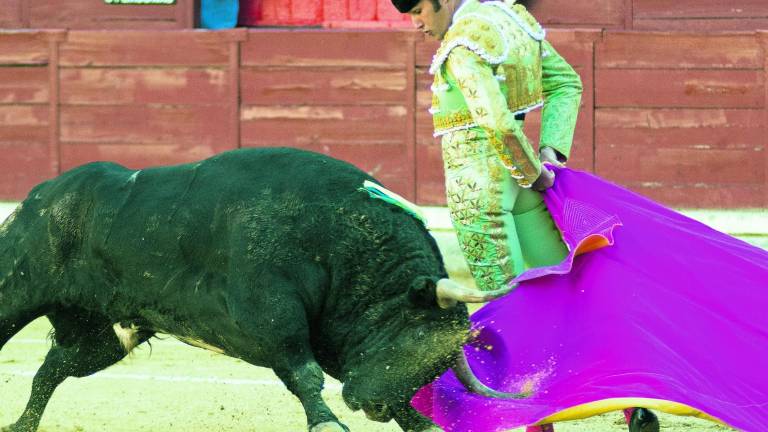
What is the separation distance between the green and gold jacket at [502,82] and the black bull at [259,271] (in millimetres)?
282

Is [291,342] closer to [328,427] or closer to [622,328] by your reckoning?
[328,427]

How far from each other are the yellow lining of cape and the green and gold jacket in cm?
56

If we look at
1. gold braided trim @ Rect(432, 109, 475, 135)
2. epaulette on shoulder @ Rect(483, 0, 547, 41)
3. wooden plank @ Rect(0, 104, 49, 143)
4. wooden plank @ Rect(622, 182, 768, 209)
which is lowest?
wooden plank @ Rect(622, 182, 768, 209)

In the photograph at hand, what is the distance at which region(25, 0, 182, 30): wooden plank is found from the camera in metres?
9.59

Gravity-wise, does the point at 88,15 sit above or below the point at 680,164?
above

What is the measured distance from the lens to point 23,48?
9.40 m

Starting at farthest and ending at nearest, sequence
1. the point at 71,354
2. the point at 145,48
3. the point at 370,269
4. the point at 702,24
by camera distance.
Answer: the point at 145,48 → the point at 702,24 → the point at 71,354 → the point at 370,269

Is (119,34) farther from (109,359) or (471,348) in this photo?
(471,348)

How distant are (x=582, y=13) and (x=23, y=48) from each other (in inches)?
154

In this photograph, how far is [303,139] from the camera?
9219 mm

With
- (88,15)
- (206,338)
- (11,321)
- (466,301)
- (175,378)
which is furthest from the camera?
(88,15)

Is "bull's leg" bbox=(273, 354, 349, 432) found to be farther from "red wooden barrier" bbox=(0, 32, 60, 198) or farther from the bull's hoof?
"red wooden barrier" bbox=(0, 32, 60, 198)

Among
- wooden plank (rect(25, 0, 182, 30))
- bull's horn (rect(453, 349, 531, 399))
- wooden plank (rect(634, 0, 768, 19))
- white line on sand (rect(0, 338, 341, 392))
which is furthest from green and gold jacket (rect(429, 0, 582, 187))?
wooden plank (rect(25, 0, 182, 30))

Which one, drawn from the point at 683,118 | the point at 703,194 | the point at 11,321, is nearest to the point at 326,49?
the point at 683,118
